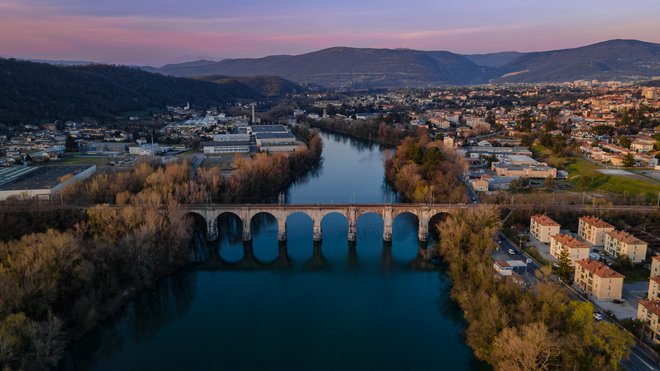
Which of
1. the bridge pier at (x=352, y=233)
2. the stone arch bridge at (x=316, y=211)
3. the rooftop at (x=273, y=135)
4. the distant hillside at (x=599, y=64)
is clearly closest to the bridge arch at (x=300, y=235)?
the stone arch bridge at (x=316, y=211)

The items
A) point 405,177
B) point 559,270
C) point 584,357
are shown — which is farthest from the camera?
point 405,177

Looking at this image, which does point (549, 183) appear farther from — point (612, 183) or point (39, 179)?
point (39, 179)

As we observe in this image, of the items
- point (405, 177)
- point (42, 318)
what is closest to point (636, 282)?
point (405, 177)

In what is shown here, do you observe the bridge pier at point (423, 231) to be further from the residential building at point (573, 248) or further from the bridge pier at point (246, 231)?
the bridge pier at point (246, 231)

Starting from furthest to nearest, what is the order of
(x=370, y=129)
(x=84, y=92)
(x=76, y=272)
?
(x=84, y=92)
(x=370, y=129)
(x=76, y=272)

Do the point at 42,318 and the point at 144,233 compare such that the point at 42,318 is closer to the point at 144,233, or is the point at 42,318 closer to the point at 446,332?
the point at 144,233

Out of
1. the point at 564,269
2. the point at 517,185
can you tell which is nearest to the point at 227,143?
the point at 517,185

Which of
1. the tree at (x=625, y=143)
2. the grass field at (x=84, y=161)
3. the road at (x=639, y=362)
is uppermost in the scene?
the tree at (x=625, y=143)
